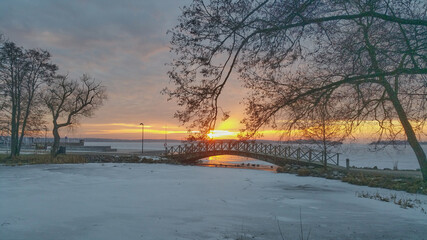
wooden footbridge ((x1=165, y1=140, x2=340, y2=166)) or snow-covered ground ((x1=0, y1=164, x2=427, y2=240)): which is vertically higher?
wooden footbridge ((x1=165, y1=140, x2=340, y2=166))

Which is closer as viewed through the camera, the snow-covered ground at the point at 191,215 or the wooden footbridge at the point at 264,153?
the snow-covered ground at the point at 191,215

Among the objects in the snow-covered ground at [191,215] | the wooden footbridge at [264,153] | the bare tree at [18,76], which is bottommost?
the snow-covered ground at [191,215]

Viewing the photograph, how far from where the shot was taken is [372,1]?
4902 millimetres

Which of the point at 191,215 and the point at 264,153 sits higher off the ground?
the point at 264,153

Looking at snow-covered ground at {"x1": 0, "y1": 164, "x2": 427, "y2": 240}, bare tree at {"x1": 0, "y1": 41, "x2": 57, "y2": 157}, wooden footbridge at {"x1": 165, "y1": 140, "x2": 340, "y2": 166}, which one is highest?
bare tree at {"x1": 0, "y1": 41, "x2": 57, "y2": 157}

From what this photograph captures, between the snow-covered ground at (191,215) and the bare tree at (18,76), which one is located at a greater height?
the bare tree at (18,76)

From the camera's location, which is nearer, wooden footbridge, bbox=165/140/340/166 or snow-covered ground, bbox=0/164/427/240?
snow-covered ground, bbox=0/164/427/240

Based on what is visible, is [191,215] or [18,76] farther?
[18,76]

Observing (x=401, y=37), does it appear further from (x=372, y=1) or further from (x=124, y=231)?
(x=124, y=231)

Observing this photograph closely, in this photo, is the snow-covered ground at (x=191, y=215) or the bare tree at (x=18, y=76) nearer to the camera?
the snow-covered ground at (x=191, y=215)

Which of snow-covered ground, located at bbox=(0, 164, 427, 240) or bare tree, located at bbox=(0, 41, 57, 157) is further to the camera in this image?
bare tree, located at bbox=(0, 41, 57, 157)

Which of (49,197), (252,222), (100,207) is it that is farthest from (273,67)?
(49,197)

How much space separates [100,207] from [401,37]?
8.02m

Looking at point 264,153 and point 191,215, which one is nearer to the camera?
point 191,215
